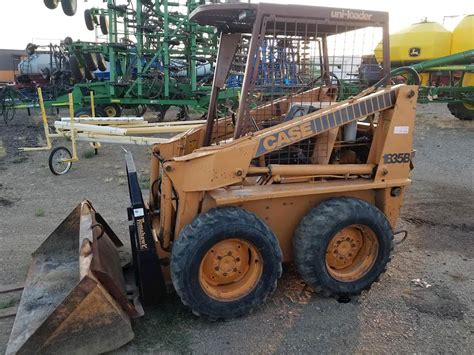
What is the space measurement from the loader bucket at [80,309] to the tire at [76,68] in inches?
475

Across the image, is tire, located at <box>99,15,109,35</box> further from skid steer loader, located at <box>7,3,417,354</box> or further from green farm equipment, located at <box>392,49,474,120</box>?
skid steer loader, located at <box>7,3,417,354</box>

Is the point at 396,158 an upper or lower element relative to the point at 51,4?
lower

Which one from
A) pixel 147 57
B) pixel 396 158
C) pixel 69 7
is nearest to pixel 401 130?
pixel 396 158

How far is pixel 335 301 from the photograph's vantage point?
3643 mm

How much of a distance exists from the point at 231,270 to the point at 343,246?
1011mm

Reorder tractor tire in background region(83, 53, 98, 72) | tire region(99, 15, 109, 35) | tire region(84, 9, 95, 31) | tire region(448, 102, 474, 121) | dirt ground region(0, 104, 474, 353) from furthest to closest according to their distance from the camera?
tire region(99, 15, 109, 35) < tire region(84, 9, 95, 31) < tractor tire in background region(83, 53, 98, 72) < tire region(448, 102, 474, 121) < dirt ground region(0, 104, 474, 353)

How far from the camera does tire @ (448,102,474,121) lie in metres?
13.3

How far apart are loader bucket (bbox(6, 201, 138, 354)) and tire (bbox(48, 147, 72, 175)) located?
4.55m

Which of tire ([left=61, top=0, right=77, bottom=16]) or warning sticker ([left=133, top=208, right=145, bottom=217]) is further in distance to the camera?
tire ([left=61, top=0, right=77, bottom=16])

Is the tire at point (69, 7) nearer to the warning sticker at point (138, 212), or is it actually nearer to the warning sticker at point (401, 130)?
the warning sticker at point (138, 212)

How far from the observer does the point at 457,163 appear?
8.76m

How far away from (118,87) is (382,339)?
37.1 feet

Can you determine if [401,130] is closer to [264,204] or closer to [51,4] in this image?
[264,204]

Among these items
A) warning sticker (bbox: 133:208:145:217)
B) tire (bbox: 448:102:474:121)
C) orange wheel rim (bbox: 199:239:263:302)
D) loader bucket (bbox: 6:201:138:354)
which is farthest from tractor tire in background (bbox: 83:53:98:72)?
orange wheel rim (bbox: 199:239:263:302)
